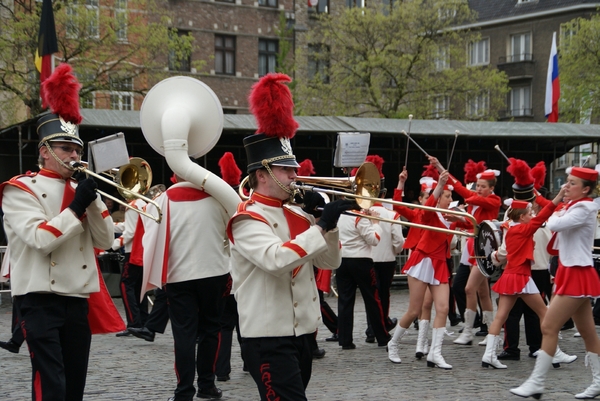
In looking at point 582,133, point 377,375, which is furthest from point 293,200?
point 582,133

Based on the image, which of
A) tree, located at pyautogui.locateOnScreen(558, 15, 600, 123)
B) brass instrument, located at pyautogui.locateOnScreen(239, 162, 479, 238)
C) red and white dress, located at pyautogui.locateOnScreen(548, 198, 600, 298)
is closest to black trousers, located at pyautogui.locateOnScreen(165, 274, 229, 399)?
brass instrument, located at pyautogui.locateOnScreen(239, 162, 479, 238)

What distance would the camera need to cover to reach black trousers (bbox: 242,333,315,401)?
473 centimetres

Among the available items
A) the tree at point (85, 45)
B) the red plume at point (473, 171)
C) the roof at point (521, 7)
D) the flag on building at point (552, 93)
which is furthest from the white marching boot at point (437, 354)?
the roof at point (521, 7)

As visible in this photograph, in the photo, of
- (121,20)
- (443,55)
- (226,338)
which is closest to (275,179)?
(226,338)

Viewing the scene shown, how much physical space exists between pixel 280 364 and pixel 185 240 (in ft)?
8.25

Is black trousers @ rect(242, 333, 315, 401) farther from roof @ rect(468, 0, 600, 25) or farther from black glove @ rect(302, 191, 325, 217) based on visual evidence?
roof @ rect(468, 0, 600, 25)

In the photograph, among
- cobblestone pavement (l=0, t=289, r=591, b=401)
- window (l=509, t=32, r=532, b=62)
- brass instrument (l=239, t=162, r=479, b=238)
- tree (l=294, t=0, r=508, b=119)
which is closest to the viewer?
brass instrument (l=239, t=162, r=479, b=238)

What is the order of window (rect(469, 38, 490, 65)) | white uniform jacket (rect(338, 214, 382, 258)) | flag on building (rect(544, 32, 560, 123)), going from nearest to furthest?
white uniform jacket (rect(338, 214, 382, 258)), flag on building (rect(544, 32, 560, 123)), window (rect(469, 38, 490, 65))

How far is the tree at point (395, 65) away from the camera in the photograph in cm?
3406

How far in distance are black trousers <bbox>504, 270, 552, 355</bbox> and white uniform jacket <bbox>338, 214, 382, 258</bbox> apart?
1.76 metres

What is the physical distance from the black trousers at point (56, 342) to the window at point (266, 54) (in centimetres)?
3566

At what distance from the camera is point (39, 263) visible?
18.3 ft

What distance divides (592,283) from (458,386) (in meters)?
1.58

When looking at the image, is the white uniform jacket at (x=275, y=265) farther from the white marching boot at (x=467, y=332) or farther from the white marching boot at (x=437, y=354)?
the white marching boot at (x=467, y=332)
